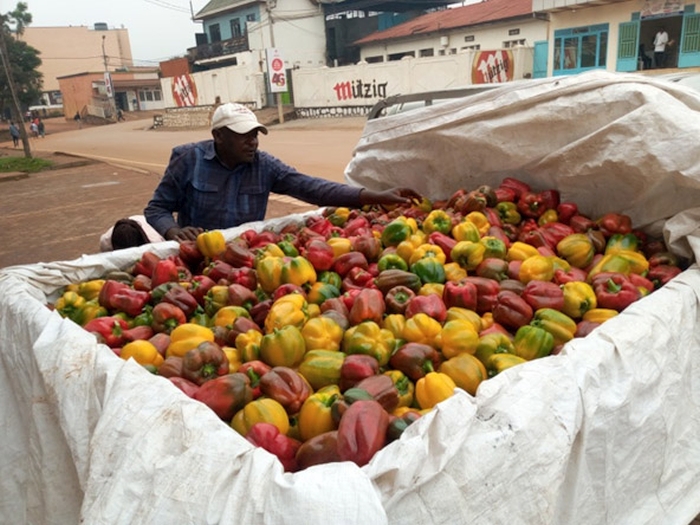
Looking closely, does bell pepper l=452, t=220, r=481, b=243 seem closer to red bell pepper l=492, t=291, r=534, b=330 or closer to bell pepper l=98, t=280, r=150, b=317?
red bell pepper l=492, t=291, r=534, b=330

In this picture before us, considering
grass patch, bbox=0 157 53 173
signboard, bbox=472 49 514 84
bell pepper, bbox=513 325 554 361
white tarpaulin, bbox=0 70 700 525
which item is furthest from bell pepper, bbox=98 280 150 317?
signboard, bbox=472 49 514 84

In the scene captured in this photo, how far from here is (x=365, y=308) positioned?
2148 mm

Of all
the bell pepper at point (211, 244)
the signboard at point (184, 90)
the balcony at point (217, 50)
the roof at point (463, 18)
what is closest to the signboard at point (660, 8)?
the roof at point (463, 18)

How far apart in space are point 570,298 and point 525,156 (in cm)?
103

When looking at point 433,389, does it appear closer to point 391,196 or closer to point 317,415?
point 317,415

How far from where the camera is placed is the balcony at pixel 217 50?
3944 centimetres

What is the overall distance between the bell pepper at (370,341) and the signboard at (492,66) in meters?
23.4

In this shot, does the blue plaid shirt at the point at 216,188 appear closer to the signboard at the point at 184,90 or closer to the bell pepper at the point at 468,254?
the bell pepper at the point at 468,254

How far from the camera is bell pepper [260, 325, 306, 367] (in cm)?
191

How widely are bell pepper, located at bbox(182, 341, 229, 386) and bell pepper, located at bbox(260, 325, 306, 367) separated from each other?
154mm

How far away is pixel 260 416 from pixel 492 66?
2452cm

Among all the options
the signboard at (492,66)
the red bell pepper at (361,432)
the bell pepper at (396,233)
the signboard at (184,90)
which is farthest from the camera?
the signboard at (184,90)

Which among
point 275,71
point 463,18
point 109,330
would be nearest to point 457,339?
point 109,330

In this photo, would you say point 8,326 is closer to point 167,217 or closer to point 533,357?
point 167,217
